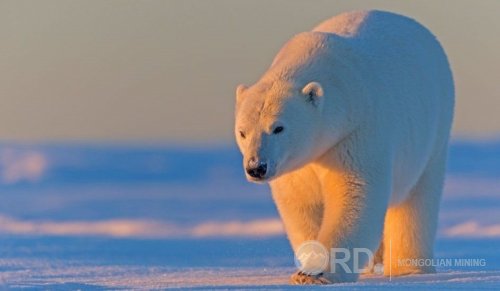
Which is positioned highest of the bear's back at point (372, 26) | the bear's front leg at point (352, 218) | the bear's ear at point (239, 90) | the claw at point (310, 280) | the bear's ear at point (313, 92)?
the bear's back at point (372, 26)

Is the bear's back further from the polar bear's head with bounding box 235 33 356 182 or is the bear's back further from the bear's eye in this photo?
the bear's eye

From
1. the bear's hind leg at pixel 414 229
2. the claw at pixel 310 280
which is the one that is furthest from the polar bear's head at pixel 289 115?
the bear's hind leg at pixel 414 229

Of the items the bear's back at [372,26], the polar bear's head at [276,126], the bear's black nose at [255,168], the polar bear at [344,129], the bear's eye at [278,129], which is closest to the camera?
the bear's black nose at [255,168]

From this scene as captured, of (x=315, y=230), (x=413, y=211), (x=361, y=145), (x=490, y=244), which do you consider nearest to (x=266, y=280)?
(x=315, y=230)

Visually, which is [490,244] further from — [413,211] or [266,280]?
[266,280]

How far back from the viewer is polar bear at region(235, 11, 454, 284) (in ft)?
32.7

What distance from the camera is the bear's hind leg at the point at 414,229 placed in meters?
12.0

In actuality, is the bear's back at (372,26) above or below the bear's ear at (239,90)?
above

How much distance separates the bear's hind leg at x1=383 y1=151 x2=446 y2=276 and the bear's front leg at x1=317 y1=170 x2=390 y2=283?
1.54 meters

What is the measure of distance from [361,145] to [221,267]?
2695mm

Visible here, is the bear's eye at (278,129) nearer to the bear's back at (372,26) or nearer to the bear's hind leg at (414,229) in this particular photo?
the bear's back at (372,26)

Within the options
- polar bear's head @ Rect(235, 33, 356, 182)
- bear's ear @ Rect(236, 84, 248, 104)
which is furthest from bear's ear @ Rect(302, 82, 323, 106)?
bear's ear @ Rect(236, 84, 248, 104)

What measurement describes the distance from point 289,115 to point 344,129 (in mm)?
622

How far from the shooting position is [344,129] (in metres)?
10.4
